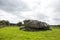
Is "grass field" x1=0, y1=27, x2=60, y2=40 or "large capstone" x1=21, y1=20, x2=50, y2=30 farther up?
"large capstone" x1=21, y1=20, x2=50, y2=30

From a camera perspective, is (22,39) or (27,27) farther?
(27,27)

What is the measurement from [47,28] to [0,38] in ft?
72.4

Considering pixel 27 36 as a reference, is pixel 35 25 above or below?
above

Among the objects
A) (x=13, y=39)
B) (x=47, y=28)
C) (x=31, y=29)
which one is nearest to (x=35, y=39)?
(x=13, y=39)

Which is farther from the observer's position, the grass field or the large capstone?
the large capstone

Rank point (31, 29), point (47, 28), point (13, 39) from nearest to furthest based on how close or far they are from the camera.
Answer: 1. point (13, 39)
2. point (31, 29)
3. point (47, 28)

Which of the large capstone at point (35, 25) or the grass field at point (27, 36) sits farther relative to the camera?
the large capstone at point (35, 25)

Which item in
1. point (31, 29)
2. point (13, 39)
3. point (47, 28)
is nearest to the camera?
point (13, 39)

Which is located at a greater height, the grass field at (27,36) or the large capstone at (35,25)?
the large capstone at (35,25)

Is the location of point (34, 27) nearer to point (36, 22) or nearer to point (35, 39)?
point (36, 22)

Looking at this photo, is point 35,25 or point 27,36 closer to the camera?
point 27,36

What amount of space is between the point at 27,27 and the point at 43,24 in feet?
19.5

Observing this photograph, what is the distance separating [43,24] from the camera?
4719 cm

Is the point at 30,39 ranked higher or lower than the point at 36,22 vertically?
lower
